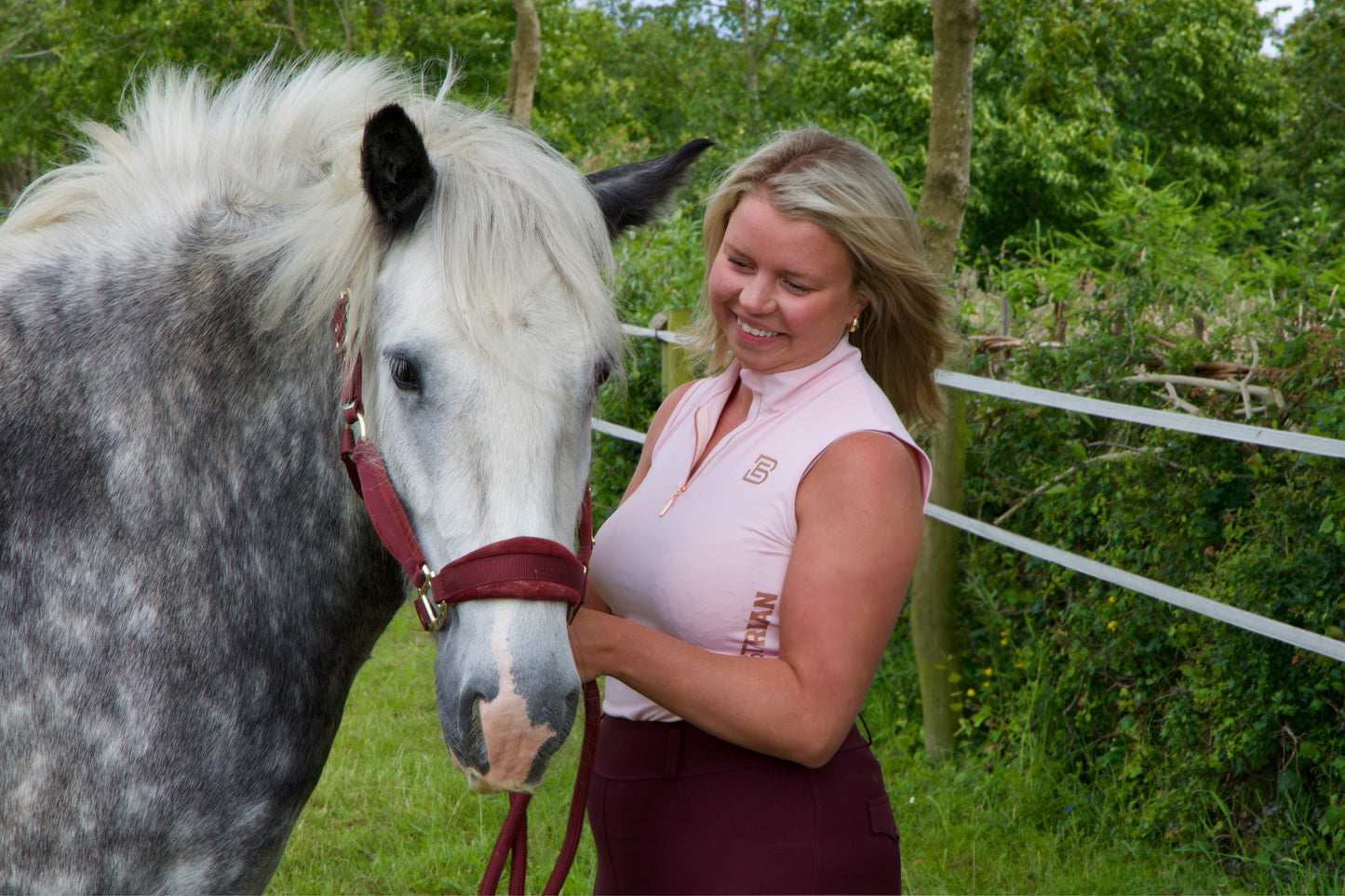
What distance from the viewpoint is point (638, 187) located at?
1.87 m

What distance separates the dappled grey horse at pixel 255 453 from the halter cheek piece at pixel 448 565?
23 mm

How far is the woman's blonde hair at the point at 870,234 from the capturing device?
5.64 ft

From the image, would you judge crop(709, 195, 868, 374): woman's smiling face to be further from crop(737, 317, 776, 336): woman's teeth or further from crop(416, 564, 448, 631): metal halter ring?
crop(416, 564, 448, 631): metal halter ring

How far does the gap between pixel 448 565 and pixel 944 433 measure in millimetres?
2939

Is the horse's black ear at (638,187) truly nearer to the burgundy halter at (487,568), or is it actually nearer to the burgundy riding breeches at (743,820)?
the burgundy halter at (487,568)

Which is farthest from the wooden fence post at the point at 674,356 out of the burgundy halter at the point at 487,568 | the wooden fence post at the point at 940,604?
the burgundy halter at the point at 487,568

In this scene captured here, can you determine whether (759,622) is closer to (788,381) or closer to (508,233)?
(788,381)

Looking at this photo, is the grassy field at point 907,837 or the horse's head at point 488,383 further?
the grassy field at point 907,837

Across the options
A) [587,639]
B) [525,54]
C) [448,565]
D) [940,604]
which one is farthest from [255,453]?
[525,54]

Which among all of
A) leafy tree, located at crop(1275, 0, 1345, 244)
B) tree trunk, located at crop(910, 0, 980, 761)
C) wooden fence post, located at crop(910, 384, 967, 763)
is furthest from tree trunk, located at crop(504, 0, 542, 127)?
leafy tree, located at crop(1275, 0, 1345, 244)

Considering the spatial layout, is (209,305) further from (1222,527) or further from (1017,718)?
(1017,718)

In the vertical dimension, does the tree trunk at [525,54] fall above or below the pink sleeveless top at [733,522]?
above

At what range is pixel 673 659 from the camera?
1528 mm

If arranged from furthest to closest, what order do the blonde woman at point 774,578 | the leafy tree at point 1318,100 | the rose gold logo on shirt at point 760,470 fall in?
the leafy tree at point 1318,100, the rose gold logo on shirt at point 760,470, the blonde woman at point 774,578
